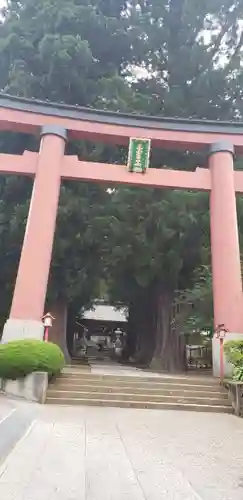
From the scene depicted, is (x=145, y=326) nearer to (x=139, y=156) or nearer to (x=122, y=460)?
(x=139, y=156)

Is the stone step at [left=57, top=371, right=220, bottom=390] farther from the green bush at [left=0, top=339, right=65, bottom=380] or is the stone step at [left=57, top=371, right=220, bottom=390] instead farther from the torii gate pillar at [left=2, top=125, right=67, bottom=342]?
the torii gate pillar at [left=2, top=125, right=67, bottom=342]

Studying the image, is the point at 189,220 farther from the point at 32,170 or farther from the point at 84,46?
the point at 84,46

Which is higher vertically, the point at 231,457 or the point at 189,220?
the point at 189,220

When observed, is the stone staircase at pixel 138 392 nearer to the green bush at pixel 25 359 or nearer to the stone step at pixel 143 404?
the stone step at pixel 143 404

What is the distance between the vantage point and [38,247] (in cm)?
981

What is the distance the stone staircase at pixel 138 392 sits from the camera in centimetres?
744

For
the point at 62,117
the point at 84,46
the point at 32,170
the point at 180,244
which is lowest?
the point at 180,244

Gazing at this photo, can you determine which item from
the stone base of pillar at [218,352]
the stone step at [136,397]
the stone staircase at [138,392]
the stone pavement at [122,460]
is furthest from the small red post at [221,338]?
the stone pavement at [122,460]

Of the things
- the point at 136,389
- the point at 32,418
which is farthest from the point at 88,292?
the point at 32,418

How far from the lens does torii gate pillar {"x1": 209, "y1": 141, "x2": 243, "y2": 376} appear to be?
9570 mm

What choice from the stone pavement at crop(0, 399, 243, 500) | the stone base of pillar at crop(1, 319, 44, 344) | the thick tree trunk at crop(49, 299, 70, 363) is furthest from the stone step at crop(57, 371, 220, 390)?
the thick tree trunk at crop(49, 299, 70, 363)

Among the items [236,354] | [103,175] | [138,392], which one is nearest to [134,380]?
[138,392]

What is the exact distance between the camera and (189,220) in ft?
38.2

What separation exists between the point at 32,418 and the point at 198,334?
672 cm
